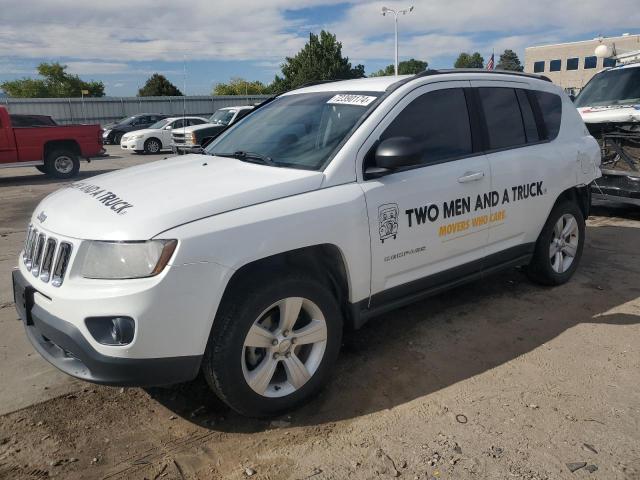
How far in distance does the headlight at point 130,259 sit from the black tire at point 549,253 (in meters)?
3.31

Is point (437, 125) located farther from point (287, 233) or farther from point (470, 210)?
point (287, 233)

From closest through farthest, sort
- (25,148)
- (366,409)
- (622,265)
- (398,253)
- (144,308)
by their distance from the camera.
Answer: (144,308), (366,409), (398,253), (622,265), (25,148)

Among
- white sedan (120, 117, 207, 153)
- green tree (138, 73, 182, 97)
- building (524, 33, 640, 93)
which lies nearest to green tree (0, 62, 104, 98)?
green tree (138, 73, 182, 97)

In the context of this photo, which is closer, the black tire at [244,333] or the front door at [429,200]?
the black tire at [244,333]

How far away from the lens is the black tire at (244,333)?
8.54 ft

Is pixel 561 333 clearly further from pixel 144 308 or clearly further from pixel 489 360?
pixel 144 308

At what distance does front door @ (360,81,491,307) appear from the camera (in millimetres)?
3199

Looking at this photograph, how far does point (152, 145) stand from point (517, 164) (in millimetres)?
19059

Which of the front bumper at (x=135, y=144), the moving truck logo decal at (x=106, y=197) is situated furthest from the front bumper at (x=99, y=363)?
the front bumper at (x=135, y=144)

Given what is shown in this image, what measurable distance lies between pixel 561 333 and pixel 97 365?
317cm

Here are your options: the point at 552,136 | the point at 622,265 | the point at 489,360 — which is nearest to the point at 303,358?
the point at 489,360

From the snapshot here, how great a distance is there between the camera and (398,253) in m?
3.27

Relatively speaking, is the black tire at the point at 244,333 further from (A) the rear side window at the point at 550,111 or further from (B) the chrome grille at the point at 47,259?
(A) the rear side window at the point at 550,111

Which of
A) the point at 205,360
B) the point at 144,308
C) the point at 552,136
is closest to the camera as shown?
the point at 144,308
